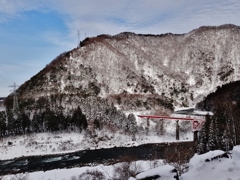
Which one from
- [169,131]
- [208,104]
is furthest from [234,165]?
[208,104]

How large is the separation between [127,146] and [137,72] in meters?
78.3

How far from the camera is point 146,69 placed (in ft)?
486

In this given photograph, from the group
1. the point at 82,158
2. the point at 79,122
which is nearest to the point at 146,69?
the point at 79,122

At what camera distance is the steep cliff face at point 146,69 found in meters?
119

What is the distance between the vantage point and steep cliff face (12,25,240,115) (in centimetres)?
11878

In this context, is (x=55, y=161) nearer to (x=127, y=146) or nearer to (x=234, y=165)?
(x=127, y=146)

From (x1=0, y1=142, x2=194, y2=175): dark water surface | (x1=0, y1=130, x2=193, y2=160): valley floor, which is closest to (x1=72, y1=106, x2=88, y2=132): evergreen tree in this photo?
(x1=0, y1=130, x2=193, y2=160): valley floor

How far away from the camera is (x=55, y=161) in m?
56.7

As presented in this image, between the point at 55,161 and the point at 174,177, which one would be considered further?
the point at 55,161

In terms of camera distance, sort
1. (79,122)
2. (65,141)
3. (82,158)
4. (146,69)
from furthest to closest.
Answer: (146,69), (79,122), (65,141), (82,158)

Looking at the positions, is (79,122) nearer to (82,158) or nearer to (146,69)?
(82,158)

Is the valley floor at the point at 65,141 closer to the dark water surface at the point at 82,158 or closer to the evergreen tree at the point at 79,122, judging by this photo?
the evergreen tree at the point at 79,122

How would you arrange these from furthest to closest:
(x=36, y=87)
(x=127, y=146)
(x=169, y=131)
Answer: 1. (x=36, y=87)
2. (x=169, y=131)
3. (x=127, y=146)

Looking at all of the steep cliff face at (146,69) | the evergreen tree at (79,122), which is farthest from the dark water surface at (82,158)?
the steep cliff face at (146,69)
